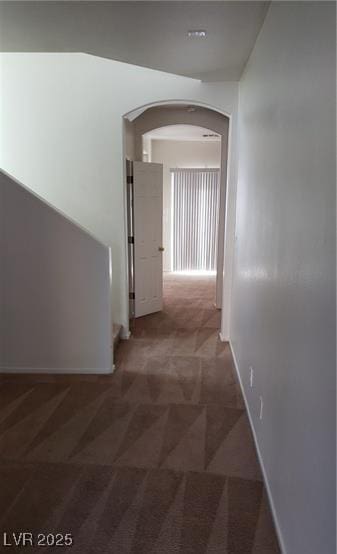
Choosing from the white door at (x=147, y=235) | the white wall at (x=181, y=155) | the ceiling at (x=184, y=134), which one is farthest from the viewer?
the white wall at (x=181, y=155)

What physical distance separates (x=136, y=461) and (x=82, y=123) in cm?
335

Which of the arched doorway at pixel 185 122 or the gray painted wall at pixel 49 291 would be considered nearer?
the gray painted wall at pixel 49 291

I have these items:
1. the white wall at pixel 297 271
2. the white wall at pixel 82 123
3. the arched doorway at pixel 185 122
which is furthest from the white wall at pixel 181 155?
the white wall at pixel 297 271

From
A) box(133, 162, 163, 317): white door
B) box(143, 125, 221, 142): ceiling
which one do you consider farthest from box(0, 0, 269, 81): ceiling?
box(143, 125, 221, 142): ceiling

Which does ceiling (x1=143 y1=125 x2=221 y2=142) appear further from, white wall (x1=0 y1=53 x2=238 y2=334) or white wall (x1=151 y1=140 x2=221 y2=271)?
white wall (x1=0 y1=53 x2=238 y2=334)

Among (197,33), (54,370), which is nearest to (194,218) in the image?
(54,370)

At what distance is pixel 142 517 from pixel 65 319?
74.8 inches

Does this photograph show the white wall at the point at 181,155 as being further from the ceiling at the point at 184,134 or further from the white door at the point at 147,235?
the white door at the point at 147,235

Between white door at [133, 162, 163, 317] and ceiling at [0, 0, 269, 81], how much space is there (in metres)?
1.73

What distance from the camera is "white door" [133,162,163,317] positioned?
5117 mm

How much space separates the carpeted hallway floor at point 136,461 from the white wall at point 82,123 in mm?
1319

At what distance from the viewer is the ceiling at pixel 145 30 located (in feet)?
7.84

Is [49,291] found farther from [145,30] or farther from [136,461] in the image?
[145,30]

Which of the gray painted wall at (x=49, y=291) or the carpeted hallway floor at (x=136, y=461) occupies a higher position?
the gray painted wall at (x=49, y=291)
